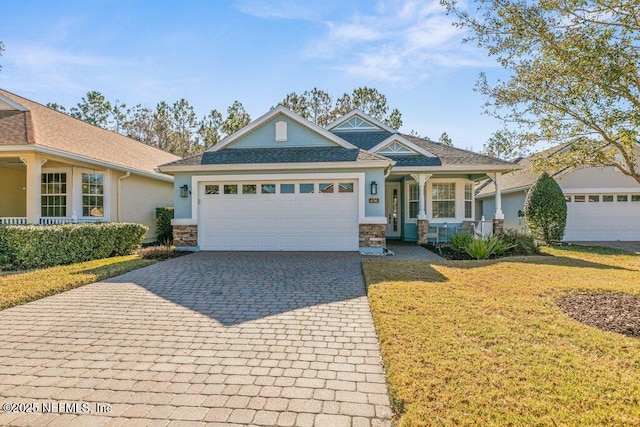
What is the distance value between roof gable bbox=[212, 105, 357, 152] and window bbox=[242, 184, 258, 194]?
1.79m

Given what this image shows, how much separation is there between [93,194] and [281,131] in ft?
23.9

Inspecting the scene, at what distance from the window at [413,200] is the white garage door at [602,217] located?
6.84m

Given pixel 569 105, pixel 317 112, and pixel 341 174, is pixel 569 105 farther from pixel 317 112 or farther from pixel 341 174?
pixel 317 112

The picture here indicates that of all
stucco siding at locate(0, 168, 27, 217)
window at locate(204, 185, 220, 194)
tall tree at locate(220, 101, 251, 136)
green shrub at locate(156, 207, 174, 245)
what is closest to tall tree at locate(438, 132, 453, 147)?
tall tree at locate(220, 101, 251, 136)

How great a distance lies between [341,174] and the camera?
440 inches

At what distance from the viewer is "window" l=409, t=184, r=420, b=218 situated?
15.3 m

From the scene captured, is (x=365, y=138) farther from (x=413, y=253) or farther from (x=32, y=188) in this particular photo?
(x=32, y=188)

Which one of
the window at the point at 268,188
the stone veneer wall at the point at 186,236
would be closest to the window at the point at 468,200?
the window at the point at 268,188

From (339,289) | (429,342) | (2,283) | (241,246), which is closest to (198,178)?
(241,246)

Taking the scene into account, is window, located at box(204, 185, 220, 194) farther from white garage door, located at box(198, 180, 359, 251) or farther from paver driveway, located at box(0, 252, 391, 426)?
paver driveway, located at box(0, 252, 391, 426)

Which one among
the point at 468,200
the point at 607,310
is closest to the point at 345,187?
the point at 468,200

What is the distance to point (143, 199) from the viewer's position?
49.4 feet

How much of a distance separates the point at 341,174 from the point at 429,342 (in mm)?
7729

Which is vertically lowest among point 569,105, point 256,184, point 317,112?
point 256,184
